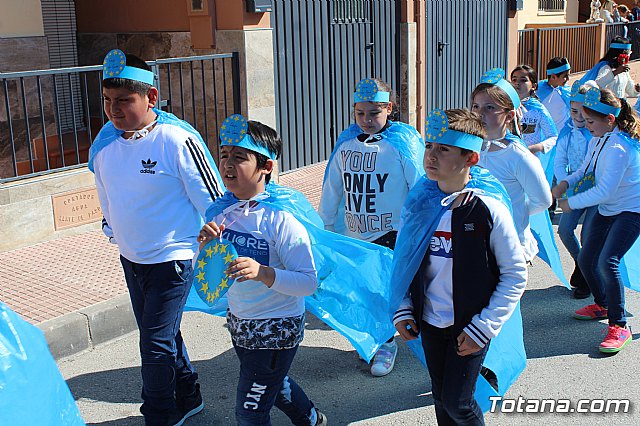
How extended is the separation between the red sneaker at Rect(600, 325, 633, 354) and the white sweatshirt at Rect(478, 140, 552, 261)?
1.01 meters

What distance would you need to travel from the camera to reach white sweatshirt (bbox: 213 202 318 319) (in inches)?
131

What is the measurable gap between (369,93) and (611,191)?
1754 millimetres

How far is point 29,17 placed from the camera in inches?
397

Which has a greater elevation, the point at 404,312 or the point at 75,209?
the point at 404,312

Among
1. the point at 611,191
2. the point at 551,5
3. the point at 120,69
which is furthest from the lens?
the point at 551,5

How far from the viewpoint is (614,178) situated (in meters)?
5.09

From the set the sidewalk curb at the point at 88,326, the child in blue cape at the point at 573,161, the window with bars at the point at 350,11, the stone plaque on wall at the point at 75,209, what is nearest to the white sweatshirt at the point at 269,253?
the sidewalk curb at the point at 88,326

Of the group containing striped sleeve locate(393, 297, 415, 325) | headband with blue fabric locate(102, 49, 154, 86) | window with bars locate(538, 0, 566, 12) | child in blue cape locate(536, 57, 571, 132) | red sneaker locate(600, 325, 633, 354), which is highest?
window with bars locate(538, 0, 566, 12)

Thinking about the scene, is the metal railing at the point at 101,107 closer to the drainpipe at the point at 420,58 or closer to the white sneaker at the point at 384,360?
the drainpipe at the point at 420,58

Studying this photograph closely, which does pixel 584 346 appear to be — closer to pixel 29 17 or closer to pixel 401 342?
pixel 401 342

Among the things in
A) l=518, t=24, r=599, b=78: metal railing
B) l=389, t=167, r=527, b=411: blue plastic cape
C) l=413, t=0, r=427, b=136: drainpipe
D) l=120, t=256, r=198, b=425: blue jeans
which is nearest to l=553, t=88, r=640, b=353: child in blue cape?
l=389, t=167, r=527, b=411: blue plastic cape

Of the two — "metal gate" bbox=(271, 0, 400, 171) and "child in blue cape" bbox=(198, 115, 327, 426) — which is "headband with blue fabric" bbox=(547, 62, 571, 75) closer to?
"metal gate" bbox=(271, 0, 400, 171)

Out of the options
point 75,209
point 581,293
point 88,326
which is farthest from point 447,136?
point 75,209

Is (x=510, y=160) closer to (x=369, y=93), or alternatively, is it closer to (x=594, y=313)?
(x=369, y=93)
